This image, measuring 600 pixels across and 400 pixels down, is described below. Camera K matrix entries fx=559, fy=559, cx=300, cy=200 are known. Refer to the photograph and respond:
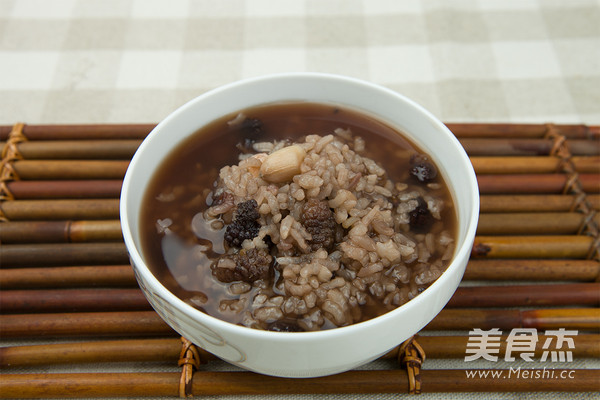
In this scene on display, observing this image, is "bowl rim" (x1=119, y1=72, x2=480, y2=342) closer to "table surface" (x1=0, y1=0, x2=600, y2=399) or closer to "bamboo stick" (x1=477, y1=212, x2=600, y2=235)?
"bamboo stick" (x1=477, y1=212, x2=600, y2=235)

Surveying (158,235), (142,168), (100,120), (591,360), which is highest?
(142,168)

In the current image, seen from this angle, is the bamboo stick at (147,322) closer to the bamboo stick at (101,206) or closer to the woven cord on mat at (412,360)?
the woven cord on mat at (412,360)

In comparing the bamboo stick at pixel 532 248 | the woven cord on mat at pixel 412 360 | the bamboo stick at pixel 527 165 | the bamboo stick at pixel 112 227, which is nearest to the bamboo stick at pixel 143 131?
the bamboo stick at pixel 527 165

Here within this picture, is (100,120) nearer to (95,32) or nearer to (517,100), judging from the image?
(95,32)

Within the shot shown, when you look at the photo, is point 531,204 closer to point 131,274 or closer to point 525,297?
point 525,297

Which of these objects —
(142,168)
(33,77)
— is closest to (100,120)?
(33,77)
